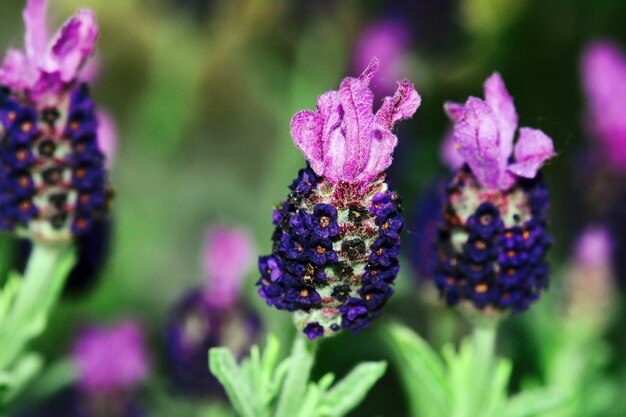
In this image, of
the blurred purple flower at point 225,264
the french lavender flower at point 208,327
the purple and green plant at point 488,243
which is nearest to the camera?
the purple and green plant at point 488,243

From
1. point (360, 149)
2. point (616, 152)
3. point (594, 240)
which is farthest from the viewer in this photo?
point (616, 152)

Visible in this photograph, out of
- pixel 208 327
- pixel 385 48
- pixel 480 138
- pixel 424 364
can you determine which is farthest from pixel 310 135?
pixel 385 48

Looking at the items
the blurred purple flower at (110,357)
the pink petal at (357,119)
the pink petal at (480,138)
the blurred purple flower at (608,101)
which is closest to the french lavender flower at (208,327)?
the blurred purple flower at (110,357)

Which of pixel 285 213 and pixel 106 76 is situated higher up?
pixel 106 76

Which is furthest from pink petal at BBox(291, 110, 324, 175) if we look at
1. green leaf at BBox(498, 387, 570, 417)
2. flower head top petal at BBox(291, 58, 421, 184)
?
green leaf at BBox(498, 387, 570, 417)

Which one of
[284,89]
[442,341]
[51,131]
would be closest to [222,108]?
[284,89]

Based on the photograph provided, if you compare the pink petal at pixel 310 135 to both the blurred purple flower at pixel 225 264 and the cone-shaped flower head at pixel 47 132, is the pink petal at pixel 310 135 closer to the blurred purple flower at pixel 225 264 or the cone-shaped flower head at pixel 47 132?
the cone-shaped flower head at pixel 47 132

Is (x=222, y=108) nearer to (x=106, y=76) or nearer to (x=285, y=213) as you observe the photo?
(x=106, y=76)
